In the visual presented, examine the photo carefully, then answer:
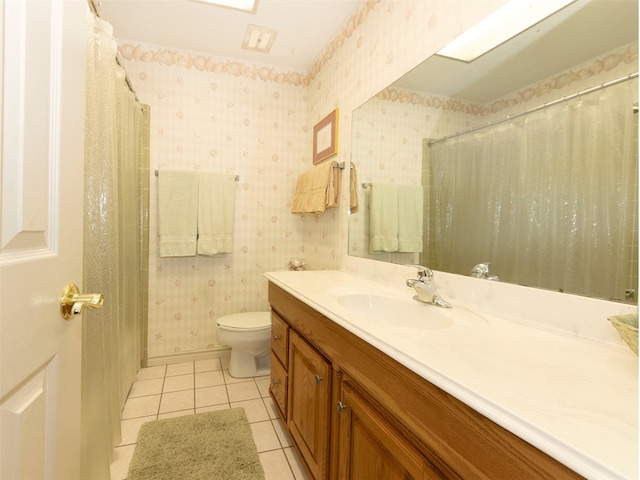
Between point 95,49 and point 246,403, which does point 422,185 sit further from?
point 246,403

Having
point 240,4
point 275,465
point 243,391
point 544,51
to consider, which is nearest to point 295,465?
point 275,465

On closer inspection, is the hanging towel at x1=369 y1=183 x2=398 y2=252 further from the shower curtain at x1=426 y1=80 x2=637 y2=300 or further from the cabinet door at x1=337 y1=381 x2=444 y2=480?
the cabinet door at x1=337 y1=381 x2=444 y2=480

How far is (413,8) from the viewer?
1383 mm

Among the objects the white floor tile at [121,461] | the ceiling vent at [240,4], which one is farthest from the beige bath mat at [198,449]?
the ceiling vent at [240,4]

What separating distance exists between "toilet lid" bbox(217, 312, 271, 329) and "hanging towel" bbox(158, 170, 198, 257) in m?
0.56

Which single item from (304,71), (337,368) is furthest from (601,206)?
(304,71)

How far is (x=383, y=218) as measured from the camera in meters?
1.65

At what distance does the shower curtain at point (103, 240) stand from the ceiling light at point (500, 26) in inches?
50.2

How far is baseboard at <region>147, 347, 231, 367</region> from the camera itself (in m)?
2.36

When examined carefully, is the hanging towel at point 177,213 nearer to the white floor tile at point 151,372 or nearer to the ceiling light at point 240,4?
the white floor tile at point 151,372

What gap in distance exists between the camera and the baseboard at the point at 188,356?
2.36 meters

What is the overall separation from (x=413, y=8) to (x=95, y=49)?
1.29 m

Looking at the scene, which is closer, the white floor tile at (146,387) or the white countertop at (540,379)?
the white countertop at (540,379)

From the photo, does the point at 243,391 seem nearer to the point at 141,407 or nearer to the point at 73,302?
the point at 141,407
